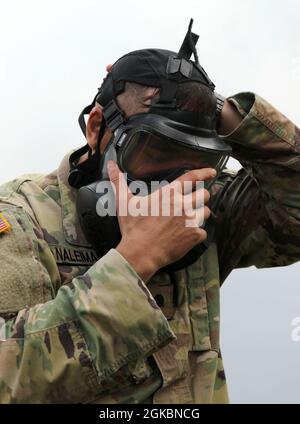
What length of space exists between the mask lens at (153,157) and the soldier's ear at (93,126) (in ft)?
1.13

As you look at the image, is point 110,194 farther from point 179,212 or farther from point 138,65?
point 138,65

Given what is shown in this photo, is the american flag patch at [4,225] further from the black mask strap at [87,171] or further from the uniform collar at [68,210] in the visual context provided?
the black mask strap at [87,171]

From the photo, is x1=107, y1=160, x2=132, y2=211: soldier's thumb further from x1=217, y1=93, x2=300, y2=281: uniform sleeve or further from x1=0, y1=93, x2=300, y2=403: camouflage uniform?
x1=217, y1=93, x2=300, y2=281: uniform sleeve

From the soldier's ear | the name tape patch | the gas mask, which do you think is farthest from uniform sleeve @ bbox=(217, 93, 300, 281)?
the name tape patch


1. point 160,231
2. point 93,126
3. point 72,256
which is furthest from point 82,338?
point 93,126

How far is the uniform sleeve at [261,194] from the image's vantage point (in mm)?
4027

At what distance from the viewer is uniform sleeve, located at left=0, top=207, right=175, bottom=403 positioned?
301 cm

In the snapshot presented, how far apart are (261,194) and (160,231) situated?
1109mm

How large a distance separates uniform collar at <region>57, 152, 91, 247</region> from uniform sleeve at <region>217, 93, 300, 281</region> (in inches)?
33.2

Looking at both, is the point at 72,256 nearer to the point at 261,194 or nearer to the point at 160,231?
the point at 160,231

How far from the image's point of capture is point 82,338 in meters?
3.03

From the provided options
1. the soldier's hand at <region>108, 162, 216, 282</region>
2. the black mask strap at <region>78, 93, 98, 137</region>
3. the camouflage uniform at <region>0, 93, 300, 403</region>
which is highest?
the black mask strap at <region>78, 93, 98, 137</region>

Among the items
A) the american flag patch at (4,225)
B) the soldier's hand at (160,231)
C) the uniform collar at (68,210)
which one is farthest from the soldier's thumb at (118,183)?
the american flag patch at (4,225)

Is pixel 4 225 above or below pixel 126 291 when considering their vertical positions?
above
